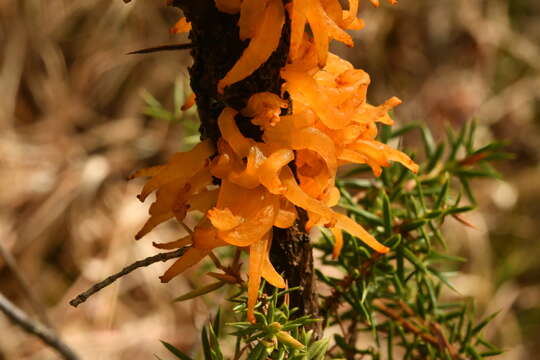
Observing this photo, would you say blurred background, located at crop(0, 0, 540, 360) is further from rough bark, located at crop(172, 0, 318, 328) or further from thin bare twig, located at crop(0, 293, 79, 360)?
rough bark, located at crop(172, 0, 318, 328)

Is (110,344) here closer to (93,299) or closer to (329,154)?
(93,299)

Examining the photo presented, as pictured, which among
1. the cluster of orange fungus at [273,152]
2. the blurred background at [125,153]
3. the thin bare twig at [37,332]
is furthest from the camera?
the blurred background at [125,153]

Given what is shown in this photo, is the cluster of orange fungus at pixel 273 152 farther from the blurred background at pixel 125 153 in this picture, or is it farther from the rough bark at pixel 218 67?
the blurred background at pixel 125 153

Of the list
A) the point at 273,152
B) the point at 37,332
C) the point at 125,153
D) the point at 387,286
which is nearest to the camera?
the point at 273,152

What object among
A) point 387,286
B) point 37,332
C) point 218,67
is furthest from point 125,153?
point 218,67

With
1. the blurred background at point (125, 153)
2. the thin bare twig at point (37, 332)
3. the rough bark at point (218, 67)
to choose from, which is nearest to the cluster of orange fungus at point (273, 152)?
the rough bark at point (218, 67)

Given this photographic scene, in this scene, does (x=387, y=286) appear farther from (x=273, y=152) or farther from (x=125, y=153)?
(x=125, y=153)

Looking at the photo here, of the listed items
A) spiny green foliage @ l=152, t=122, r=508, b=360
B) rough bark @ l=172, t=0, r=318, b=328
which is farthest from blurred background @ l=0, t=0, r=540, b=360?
rough bark @ l=172, t=0, r=318, b=328
